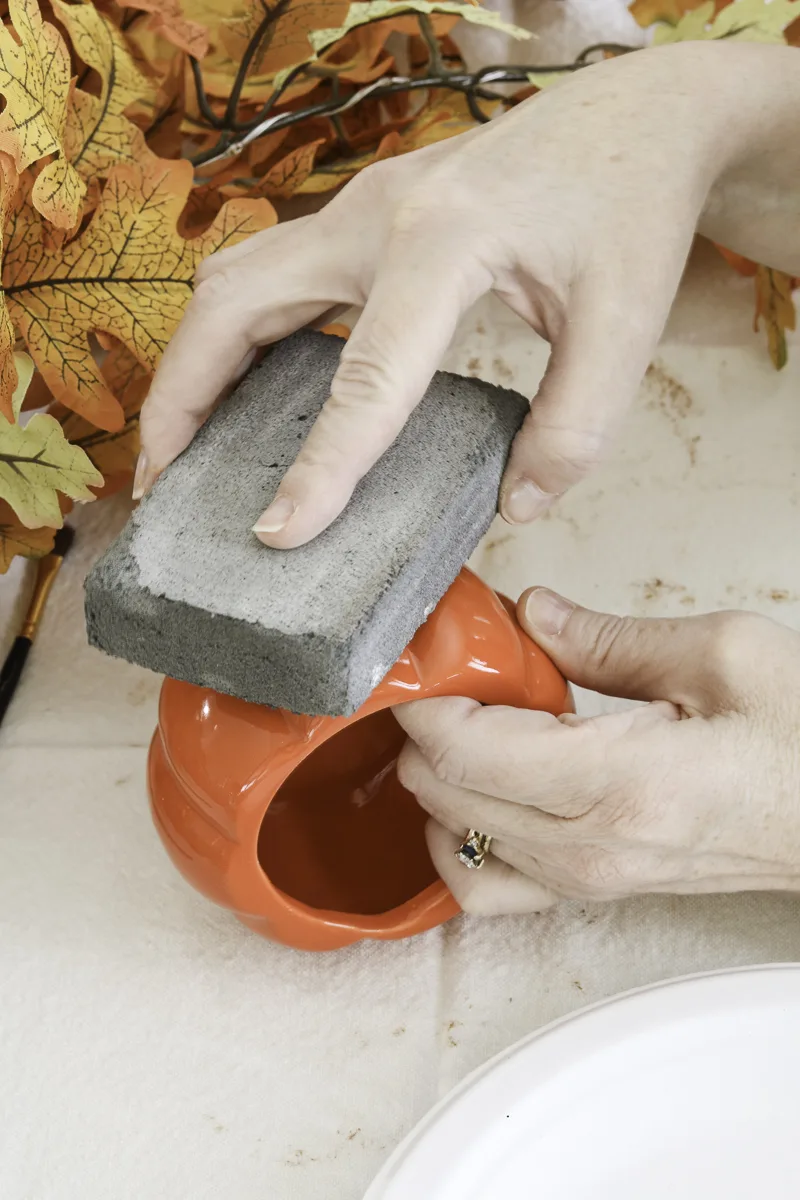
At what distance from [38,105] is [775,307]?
0.57 meters

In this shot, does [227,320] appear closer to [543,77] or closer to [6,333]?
[6,333]

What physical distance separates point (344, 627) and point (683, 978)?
0.27m

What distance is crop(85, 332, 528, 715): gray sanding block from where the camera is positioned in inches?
17.1

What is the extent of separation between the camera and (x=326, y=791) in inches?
25.8

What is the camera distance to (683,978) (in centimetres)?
54

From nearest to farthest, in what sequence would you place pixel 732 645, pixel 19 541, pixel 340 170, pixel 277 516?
1. pixel 277 516
2. pixel 732 645
3. pixel 19 541
4. pixel 340 170

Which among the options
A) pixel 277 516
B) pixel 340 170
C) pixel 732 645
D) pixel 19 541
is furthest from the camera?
pixel 340 170

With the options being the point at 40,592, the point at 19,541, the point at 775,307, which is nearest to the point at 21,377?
the point at 19,541

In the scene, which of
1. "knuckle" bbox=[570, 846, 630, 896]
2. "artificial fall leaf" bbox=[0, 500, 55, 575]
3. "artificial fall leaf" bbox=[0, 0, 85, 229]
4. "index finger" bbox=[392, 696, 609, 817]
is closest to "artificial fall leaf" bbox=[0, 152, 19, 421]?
"artificial fall leaf" bbox=[0, 0, 85, 229]

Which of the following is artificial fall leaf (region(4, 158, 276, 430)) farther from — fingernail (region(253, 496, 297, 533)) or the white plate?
the white plate

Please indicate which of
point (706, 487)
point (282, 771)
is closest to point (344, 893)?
point (282, 771)

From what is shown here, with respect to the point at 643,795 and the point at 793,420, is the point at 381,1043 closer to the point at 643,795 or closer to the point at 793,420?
the point at 643,795

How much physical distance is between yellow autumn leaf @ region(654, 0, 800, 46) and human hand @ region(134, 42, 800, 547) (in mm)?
195

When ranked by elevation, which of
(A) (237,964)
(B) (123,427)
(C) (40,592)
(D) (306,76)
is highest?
(D) (306,76)
